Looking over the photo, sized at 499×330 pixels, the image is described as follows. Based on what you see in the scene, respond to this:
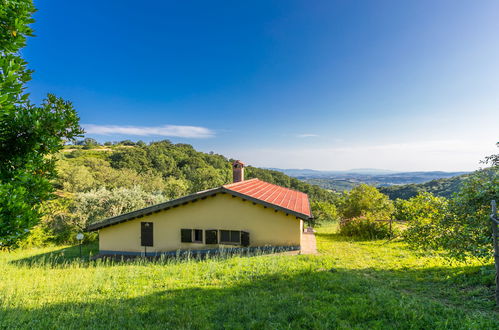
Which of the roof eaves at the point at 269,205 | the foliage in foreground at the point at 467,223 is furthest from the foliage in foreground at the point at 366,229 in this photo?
the foliage in foreground at the point at 467,223

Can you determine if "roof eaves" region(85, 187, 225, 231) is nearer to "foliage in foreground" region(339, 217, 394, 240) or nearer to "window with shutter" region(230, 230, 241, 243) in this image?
"window with shutter" region(230, 230, 241, 243)

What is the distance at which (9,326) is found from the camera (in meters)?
4.68

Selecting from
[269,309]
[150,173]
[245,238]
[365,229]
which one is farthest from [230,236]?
[150,173]

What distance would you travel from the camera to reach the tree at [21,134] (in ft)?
10.1

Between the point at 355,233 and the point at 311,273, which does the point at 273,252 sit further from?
the point at 355,233

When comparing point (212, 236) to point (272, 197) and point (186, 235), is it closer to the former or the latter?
point (186, 235)

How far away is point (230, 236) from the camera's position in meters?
12.8

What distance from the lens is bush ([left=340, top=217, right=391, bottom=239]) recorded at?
1456 centimetres

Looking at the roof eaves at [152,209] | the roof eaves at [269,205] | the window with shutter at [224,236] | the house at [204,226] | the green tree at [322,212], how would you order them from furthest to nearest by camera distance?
the green tree at [322,212]
the window with shutter at [224,236]
the roof eaves at [152,209]
the house at [204,226]
the roof eaves at [269,205]

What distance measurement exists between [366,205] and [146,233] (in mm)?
14830

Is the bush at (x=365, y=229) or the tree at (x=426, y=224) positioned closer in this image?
the tree at (x=426, y=224)

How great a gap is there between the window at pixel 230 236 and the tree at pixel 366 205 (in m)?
8.66

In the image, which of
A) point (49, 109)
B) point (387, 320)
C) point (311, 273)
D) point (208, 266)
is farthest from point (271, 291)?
point (49, 109)

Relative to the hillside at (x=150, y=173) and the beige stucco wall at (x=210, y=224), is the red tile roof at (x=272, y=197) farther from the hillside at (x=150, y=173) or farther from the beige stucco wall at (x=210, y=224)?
the hillside at (x=150, y=173)
